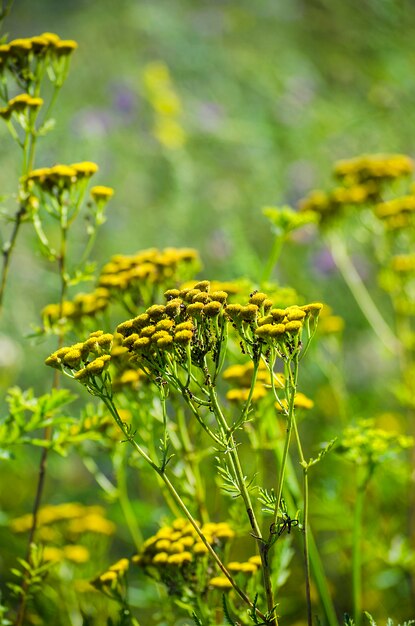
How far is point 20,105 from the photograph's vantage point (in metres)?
1.82

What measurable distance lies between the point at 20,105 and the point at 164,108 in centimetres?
420

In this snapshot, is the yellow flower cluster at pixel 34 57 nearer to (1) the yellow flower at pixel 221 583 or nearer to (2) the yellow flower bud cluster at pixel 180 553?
(2) the yellow flower bud cluster at pixel 180 553

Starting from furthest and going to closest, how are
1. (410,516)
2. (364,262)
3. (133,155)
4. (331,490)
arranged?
(133,155), (364,262), (410,516), (331,490)

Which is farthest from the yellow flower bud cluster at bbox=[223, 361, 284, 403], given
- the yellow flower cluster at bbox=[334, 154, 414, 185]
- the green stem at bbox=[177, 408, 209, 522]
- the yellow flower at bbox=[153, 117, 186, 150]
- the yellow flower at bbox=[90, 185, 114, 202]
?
the yellow flower at bbox=[153, 117, 186, 150]

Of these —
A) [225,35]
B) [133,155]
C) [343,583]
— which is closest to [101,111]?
[133,155]

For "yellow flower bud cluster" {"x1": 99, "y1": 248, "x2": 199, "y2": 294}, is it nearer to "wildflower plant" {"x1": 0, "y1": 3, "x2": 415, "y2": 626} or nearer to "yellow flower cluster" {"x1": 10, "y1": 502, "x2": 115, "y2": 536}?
"wildflower plant" {"x1": 0, "y1": 3, "x2": 415, "y2": 626}

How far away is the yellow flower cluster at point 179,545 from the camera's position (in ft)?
5.34

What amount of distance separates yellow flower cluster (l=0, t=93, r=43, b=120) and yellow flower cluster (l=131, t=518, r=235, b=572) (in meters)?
1.09

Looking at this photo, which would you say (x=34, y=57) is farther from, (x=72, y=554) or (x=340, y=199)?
(x=72, y=554)

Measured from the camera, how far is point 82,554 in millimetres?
2424

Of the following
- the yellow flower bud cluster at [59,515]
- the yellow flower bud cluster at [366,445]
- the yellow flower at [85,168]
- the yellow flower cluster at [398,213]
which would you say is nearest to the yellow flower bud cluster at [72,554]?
the yellow flower bud cluster at [59,515]

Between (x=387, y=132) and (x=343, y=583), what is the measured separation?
286 cm

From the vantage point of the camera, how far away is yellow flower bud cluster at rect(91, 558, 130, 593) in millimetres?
1689

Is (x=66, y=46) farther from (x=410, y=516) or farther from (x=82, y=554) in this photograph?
(x=410, y=516)
